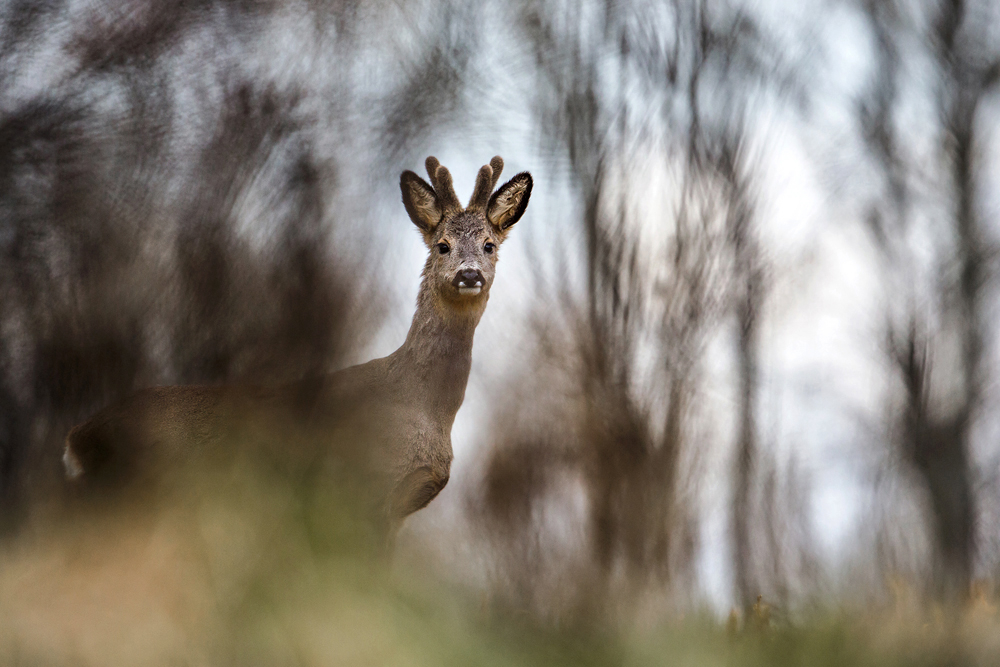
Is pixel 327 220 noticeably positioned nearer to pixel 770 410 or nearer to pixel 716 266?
pixel 716 266

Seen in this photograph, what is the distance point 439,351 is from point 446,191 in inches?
42.5

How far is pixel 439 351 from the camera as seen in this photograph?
19.6 feet

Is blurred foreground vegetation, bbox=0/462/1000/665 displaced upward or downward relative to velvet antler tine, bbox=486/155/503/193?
downward

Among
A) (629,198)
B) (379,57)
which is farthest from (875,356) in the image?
(379,57)

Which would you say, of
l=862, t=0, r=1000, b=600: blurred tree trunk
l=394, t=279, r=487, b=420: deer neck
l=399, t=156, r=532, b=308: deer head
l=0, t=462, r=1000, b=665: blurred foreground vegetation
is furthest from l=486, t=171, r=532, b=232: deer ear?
l=0, t=462, r=1000, b=665: blurred foreground vegetation

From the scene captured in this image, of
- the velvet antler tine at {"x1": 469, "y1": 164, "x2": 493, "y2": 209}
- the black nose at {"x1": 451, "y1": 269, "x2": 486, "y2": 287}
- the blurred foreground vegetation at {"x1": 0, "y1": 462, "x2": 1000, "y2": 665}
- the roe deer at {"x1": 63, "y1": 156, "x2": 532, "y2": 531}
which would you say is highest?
the velvet antler tine at {"x1": 469, "y1": 164, "x2": 493, "y2": 209}

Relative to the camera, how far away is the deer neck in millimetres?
5758

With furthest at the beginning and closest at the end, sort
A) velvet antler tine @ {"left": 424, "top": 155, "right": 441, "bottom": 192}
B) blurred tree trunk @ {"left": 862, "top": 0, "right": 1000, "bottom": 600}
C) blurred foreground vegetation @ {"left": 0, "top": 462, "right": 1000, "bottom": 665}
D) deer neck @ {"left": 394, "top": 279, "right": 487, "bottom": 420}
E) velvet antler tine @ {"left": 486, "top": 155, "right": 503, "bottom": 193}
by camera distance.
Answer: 1. blurred tree trunk @ {"left": 862, "top": 0, "right": 1000, "bottom": 600}
2. deer neck @ {"left": 394, "top": 279, "right": 487, "bottom": 420}
3. velvet antler tine @ {"left": 486, "top": 155, "right": 503, "bottom": 193}
4. velvet antler tine @ {"left": 424, "top": 155, "right": 441, "bottom": 192}
5. blurred foreground vegetation @ {"left": 0, "top": 462, "right": 1000, "bottom": 665}

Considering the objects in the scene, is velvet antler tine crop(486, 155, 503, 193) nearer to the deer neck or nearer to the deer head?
the deer head

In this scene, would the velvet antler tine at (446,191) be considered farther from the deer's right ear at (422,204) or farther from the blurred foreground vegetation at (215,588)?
the blurred foreground vegetation at (215,588)

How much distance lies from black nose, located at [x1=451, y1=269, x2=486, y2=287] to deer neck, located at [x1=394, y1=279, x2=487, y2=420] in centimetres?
38

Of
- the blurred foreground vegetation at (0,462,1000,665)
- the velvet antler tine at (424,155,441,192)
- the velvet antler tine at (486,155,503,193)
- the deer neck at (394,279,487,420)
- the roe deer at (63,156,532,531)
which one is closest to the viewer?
the blurred foreground vegetation at (0,462,1000,665)

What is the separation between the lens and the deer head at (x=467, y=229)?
566 centimetres

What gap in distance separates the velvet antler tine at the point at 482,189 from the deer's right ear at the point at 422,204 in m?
0.27
